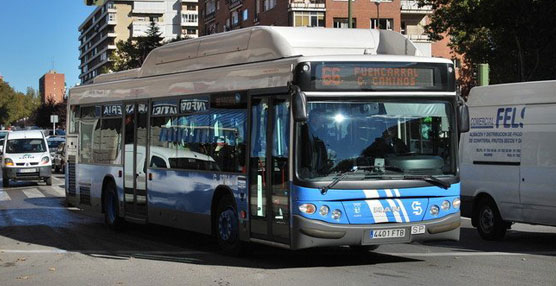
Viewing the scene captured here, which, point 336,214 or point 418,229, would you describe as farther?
point 418,229

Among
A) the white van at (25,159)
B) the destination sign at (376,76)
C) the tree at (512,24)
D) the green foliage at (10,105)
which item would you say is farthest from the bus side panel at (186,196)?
the green foliage at (10,105)

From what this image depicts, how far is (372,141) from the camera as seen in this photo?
31.1ft

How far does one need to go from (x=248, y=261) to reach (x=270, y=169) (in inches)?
58.0

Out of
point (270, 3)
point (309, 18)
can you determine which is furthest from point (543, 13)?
point (270, 3)

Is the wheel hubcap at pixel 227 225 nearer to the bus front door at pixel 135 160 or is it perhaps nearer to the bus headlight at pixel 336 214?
the bus headlight at pixel 336 214

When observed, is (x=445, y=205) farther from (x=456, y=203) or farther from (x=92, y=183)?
(x=92, y=183)

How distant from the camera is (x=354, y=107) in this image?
376 inches

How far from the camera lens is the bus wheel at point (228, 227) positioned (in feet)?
36.1

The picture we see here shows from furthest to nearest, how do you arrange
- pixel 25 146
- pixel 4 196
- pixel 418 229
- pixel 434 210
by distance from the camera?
1. pixel 25 146
2. pixel 4 196
3. pixel 434 210
4. pixel 418 229

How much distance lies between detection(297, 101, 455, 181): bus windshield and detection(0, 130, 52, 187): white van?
2396cm

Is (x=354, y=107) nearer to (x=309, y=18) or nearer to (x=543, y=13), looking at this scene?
(x=543, y=13)

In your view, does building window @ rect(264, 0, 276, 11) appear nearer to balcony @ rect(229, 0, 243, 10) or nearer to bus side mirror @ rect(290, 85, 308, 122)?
balcony @ rect(229, 0, 243, 10)

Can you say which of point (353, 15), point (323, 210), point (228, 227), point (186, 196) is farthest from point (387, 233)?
point (353, 15)

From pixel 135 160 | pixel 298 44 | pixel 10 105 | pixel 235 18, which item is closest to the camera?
pixel 298 44
